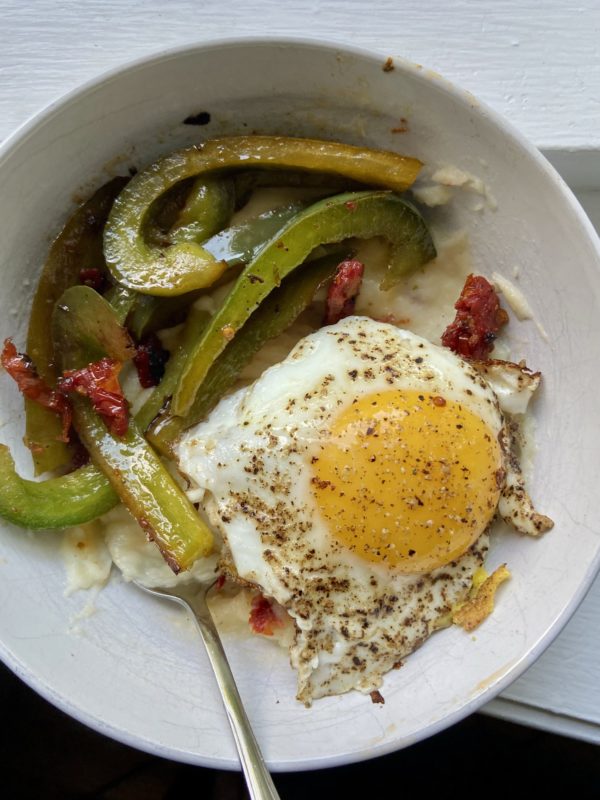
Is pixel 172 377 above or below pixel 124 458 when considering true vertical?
above

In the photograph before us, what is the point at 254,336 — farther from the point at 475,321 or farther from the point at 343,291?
the point at 475,321

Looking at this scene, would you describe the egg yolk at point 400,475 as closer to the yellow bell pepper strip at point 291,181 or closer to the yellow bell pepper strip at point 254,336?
the yellow bell pepper strip at point 254,336

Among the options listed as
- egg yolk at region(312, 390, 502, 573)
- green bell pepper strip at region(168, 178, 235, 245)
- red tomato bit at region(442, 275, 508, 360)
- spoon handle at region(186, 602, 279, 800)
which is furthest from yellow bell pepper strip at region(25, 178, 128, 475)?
red tomato bit at region(442, 275, 508, 360)

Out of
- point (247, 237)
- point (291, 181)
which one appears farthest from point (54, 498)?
point (291, 181)

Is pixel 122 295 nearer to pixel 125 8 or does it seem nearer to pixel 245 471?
pixel 245 471

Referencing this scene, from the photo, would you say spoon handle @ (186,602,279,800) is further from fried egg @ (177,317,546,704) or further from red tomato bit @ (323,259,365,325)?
red tomato bit @ (323,259,365,325)

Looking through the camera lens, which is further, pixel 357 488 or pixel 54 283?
pixel 54 283
